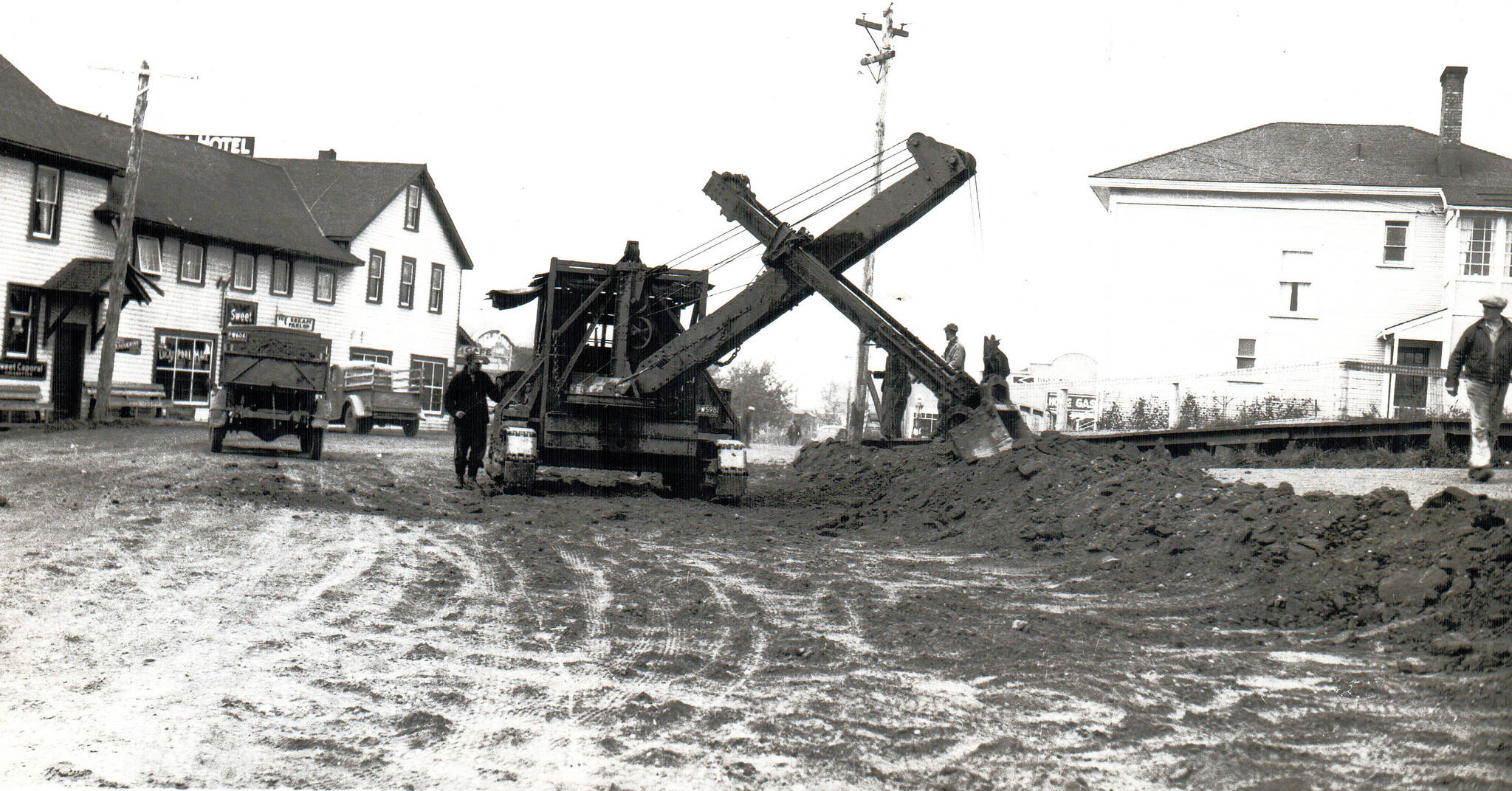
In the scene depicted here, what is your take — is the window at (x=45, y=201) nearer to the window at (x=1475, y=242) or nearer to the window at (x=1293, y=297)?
the window at (x=1293, y=297)

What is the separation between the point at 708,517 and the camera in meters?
13.3

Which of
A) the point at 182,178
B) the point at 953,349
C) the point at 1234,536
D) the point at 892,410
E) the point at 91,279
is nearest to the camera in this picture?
the point at 1234,536

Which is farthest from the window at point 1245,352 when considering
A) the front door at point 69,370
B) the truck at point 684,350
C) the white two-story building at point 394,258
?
the front door at point 69,370

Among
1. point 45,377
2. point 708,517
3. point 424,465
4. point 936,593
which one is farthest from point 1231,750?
point 45,377

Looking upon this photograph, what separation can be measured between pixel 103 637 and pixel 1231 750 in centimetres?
539

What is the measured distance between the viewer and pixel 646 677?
579 centimetres

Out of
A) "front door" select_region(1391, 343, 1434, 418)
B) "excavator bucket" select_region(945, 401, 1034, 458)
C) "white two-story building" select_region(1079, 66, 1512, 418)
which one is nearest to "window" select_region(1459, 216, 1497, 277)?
"white two-story building" select_region(1079, 66, 1512, 418)

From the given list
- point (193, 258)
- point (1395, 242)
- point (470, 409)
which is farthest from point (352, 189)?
point (1395, 242)

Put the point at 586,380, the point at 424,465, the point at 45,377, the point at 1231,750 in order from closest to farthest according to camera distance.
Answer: the point at 1231,750 < the point at 586,380 < the point at 424,465 < the point at 45,377

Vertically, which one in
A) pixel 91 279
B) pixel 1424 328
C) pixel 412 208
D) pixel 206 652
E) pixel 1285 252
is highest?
pixel 412 208

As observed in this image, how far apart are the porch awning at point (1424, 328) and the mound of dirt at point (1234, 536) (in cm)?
2020

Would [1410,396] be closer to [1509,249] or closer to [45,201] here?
[1509,249]

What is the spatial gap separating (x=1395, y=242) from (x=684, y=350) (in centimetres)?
2541

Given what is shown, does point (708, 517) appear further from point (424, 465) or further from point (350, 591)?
point (424, 465)
